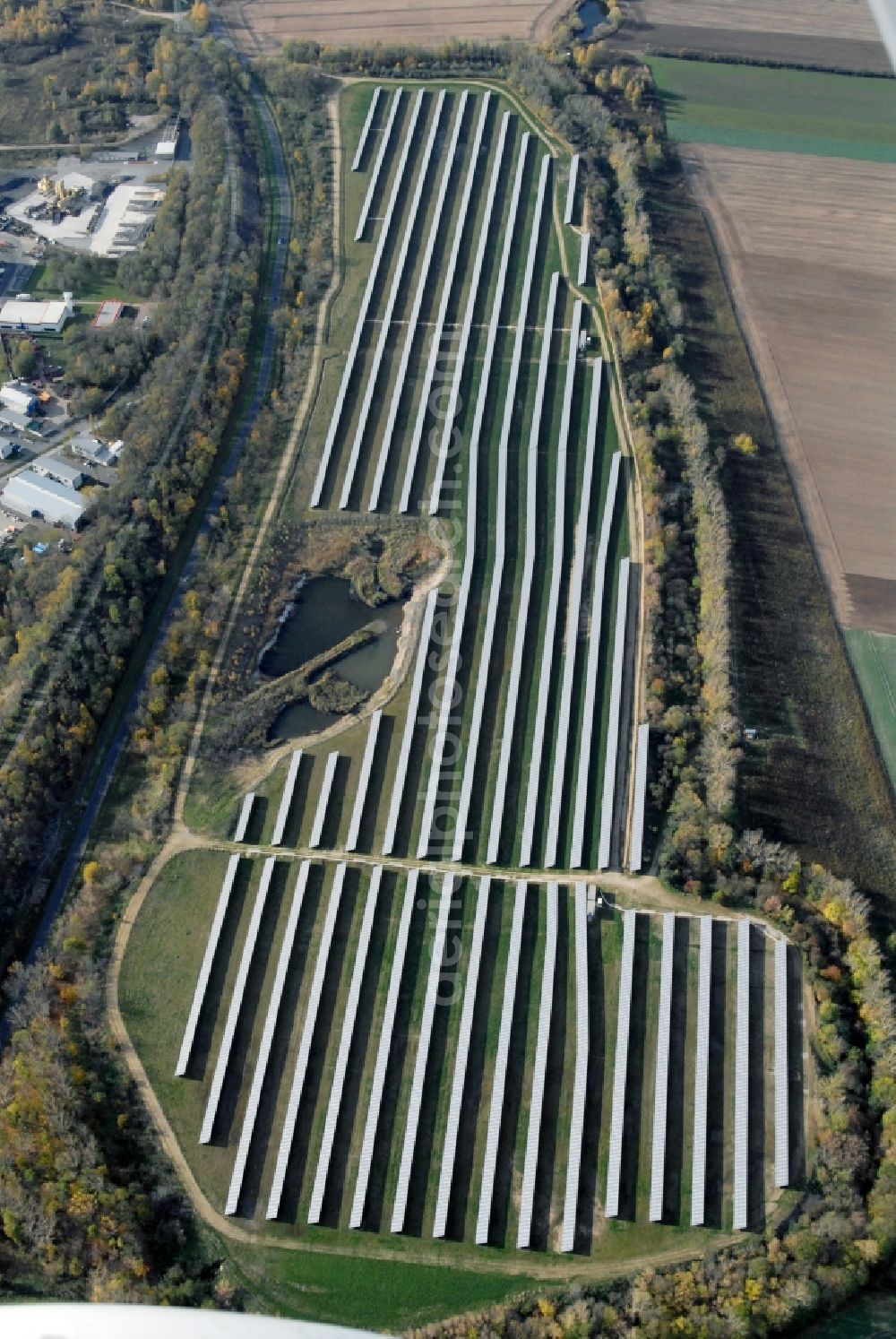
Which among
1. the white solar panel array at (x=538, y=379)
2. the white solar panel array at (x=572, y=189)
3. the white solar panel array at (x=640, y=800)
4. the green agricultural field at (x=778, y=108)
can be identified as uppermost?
the green agricultural field at (x=778, y=108)

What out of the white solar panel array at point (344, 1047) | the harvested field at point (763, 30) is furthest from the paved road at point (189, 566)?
the harvested field at point (763, 30)

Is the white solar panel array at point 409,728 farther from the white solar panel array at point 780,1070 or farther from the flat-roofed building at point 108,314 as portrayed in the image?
the flat-roofed building at point 108,314

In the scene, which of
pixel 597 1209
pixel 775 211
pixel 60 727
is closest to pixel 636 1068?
pixel 597 1209

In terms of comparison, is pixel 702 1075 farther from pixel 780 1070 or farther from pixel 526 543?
pixel 526 543

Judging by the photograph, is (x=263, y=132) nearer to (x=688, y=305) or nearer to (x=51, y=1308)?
(x=688, y=305)

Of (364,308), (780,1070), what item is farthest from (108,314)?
(780,1070)

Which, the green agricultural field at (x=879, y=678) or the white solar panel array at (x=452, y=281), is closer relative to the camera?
the green agricultural field at (x=879, y=678)

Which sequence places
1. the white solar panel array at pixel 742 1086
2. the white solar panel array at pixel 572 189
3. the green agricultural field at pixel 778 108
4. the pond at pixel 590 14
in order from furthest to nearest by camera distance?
the pond at pixel 590 14 < the green agricultural field at pixel 778 108 < the white solar panel array at pixel 572 189 < the white solar panel array at pixel 742 1086

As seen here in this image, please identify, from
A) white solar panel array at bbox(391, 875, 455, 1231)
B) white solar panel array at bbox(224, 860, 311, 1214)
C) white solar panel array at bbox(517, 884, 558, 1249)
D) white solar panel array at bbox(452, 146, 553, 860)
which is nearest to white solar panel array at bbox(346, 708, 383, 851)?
white solar panel array at bbox(224, 860, 311, 1214)
